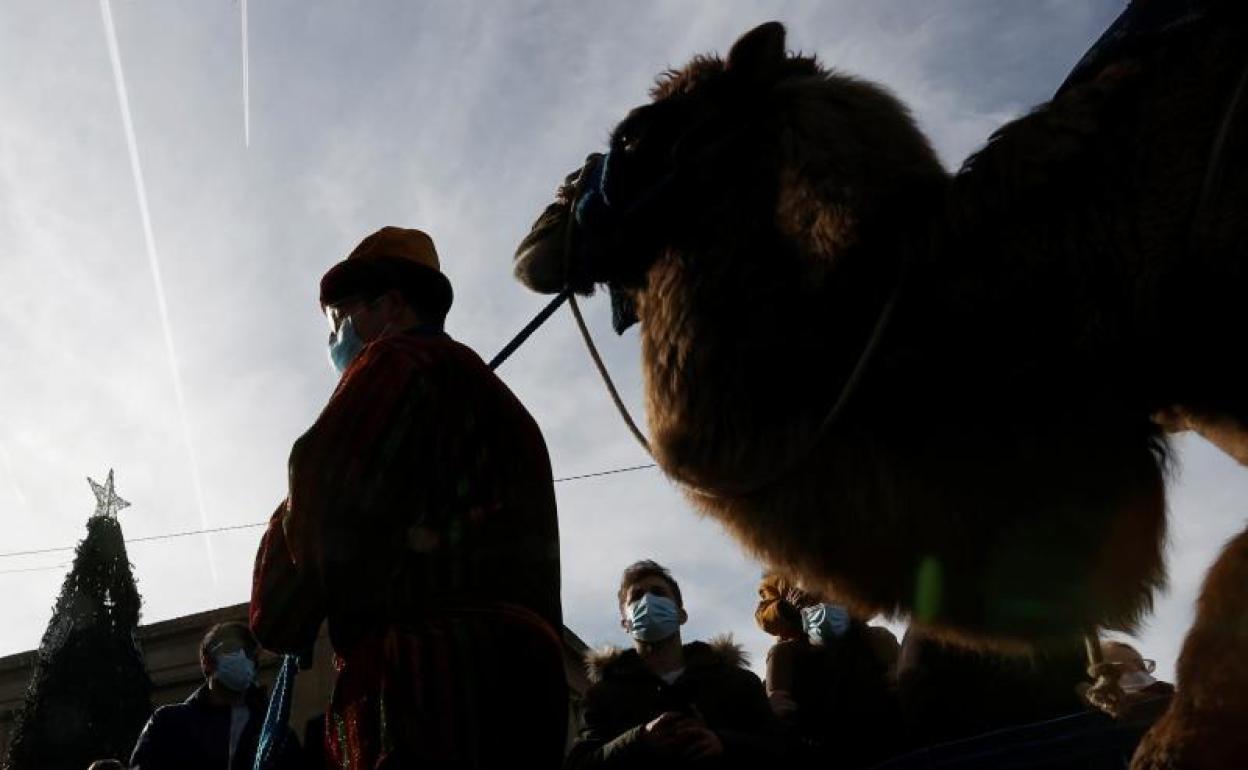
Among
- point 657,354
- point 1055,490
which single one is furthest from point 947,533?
point 657,354

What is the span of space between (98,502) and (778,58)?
47.6ft

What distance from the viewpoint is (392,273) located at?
2660 mm

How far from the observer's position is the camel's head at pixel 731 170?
86.2 inches

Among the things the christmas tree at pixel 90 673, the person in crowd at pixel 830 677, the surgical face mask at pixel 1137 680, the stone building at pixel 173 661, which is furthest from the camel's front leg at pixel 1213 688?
the stone building at pixel 173 661

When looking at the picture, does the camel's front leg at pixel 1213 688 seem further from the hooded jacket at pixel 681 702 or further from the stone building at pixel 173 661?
the stone building at pixel 173 661

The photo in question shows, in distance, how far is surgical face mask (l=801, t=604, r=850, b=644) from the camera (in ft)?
15.7

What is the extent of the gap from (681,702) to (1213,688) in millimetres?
2846

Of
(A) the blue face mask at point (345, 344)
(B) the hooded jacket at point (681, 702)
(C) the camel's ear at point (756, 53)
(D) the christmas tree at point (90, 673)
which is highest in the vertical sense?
(D) the christmas tree at point (90, 673)

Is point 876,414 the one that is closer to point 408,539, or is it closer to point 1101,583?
point 1101,583

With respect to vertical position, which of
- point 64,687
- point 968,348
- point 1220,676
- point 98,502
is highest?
point 98,502

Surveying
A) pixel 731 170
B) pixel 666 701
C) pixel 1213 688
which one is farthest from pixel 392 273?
pixel 666 701

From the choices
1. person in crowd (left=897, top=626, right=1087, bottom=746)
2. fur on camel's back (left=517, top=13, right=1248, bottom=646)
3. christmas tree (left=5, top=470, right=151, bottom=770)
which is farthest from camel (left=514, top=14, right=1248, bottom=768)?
christmas tree (left=5, top=470, right=151, bottom=770)

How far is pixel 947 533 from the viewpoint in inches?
75.7

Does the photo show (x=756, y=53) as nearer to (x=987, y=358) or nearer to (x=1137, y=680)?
(x=987, y=358)
